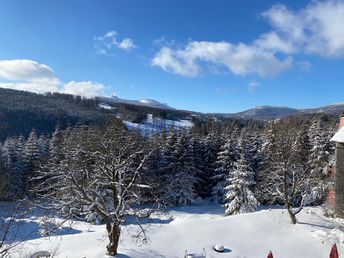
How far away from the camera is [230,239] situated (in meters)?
20.8

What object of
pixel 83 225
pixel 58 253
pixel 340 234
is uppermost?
pixel 340 234

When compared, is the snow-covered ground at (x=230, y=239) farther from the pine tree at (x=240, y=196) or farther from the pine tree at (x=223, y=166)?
the pine tree at (x=223, y=166)

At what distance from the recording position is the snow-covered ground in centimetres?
1912

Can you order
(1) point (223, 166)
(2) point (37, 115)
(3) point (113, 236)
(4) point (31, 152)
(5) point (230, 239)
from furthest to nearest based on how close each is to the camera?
1. (2) point (37, 115)
2. (4) point (31, 152)
3. (1) point (223, 166)
4. (5) point (230, 239)
5. (3) point (113, 236)

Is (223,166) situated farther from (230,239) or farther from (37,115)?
(37,115)

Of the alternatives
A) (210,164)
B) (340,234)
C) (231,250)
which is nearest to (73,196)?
(231,250)

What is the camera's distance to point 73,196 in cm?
1786

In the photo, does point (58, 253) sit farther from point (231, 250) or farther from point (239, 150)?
point (239, 150)

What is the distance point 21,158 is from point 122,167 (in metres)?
35.0

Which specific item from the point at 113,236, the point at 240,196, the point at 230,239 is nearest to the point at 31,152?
the point at 240,196

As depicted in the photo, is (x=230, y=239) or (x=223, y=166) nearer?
(x=230, y=239)

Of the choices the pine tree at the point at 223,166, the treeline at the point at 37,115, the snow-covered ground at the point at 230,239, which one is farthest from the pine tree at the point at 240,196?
the treeline at the point at 37,115

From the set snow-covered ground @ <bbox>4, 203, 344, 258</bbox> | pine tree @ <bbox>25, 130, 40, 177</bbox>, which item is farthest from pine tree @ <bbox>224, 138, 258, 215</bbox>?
pine tree @ <bbox>25, 130, 40, 177</bbox>

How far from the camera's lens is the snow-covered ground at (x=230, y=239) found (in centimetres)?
1912
